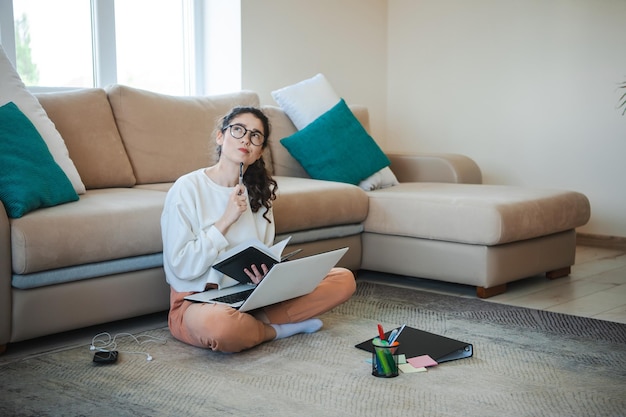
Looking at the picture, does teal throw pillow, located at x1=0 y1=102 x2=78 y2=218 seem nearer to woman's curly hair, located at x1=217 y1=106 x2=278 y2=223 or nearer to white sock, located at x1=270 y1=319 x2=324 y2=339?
woman's curly hair, located at x1=217 y1=106 x2=278 y2=223

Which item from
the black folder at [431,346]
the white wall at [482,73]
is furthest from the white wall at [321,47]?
the black folder at [431,346]

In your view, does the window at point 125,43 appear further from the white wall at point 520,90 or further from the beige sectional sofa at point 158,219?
the white wall at point 520,90

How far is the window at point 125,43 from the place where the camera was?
12.6 ft

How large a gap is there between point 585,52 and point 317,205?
2.27 meters

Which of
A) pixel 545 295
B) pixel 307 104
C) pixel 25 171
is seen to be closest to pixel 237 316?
pixel 25 171

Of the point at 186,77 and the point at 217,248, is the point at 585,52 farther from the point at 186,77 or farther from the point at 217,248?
the point at 217,248

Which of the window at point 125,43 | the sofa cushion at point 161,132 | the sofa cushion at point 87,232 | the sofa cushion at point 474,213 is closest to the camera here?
the sofa cushion at point 87,232

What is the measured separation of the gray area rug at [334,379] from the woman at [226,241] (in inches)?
2.8

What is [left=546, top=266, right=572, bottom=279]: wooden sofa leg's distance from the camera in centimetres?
386

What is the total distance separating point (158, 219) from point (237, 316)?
562 mm

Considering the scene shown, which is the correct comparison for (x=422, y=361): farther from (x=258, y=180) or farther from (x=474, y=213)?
(x=474, y=213)

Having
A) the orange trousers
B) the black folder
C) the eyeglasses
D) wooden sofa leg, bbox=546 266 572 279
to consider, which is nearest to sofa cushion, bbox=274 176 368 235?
the orange trousers

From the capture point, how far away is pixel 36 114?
304 cm

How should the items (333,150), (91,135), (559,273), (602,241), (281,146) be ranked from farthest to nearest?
(602,241) → (281,146) → (333,150) → (559,273) → (91,135)
